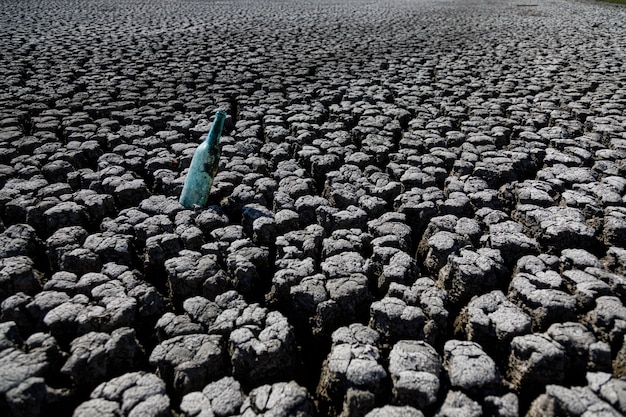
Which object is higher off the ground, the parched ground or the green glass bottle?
the green glass bottle

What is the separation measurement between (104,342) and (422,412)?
97 cm

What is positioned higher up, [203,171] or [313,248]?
[203,171]

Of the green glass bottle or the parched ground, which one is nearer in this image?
the parched ground

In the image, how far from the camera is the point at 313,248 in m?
1.83

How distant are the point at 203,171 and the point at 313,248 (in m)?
0.66

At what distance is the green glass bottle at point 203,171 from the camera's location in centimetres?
207

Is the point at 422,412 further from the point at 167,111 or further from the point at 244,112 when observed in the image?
the point at 167,111

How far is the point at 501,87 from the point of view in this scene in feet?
13.1

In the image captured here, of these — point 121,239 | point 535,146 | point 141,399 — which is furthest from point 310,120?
point 141,399

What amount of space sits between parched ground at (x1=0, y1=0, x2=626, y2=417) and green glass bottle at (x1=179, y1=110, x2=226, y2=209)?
0.28ft

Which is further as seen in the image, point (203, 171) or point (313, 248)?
point (203, 171)

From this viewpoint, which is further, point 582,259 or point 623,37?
point 623,37

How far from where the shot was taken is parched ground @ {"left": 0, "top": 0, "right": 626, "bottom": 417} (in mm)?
1268

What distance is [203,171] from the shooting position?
6.79 feet
